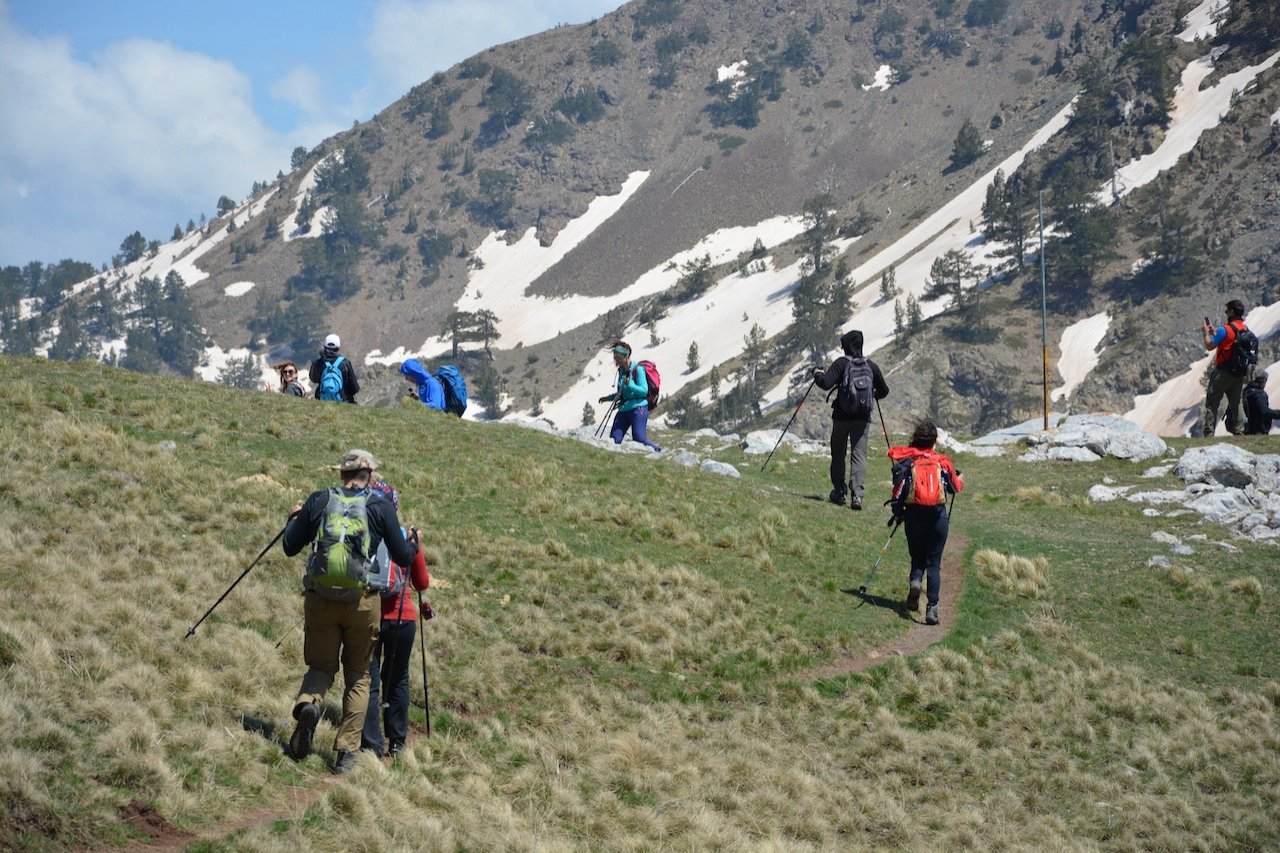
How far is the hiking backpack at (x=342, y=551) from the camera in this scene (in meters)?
7.99

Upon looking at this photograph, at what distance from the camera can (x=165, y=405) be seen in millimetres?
18031

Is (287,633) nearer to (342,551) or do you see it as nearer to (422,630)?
(422,630)

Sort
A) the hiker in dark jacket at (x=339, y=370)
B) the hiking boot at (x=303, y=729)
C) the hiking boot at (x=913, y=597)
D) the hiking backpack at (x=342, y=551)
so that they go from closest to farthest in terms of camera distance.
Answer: the hiking backpack at (x=342, y=551) < the hiking boot at (x=303, y=729) < the hiking boot at (x=913, y=597) < the hiker in dark jacket at (x=339, y=370)

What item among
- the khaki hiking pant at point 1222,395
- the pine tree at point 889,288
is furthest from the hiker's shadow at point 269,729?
the pine tree at point 889,288

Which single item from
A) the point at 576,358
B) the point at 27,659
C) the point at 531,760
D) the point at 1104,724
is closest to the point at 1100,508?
the point at 1104,724

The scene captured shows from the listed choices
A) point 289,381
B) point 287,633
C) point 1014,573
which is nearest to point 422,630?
point 287,633

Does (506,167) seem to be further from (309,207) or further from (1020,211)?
(1020,211)

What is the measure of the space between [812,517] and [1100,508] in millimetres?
6827

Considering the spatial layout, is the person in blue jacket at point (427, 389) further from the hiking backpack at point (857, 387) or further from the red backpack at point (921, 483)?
the red backpack at point (921, 483)

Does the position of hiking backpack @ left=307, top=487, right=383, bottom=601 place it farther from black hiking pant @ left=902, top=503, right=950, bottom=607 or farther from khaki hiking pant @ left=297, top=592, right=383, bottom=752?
black hiking pant @ left=902, top=503, right=950, bottom=607

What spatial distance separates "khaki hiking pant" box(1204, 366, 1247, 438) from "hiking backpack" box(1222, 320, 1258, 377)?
0.22 meters

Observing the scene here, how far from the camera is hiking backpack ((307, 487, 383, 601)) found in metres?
7.99

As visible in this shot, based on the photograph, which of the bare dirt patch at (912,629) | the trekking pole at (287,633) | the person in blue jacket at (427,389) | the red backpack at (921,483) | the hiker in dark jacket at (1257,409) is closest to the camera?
the trekking pole at (287,633)

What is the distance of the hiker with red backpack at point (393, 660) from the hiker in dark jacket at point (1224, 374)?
1980 centimetres
